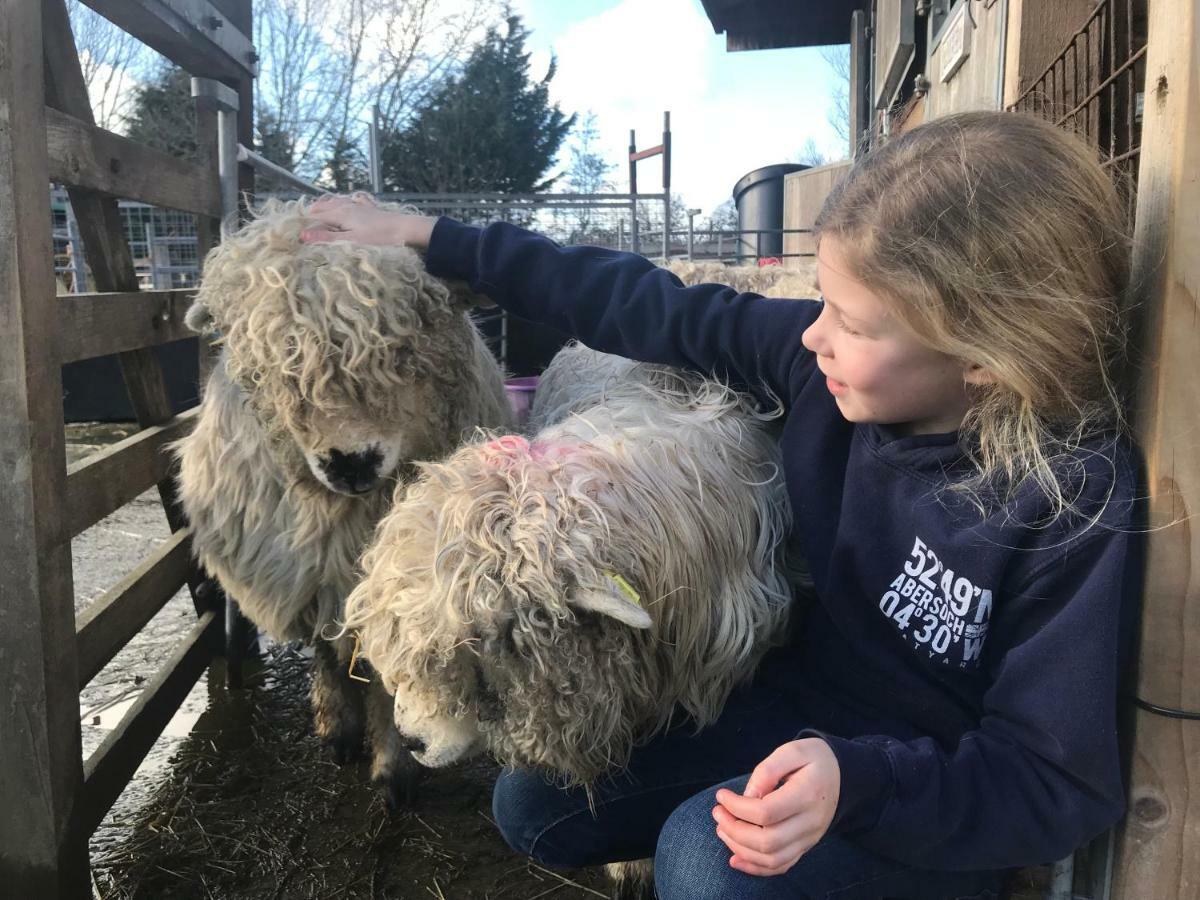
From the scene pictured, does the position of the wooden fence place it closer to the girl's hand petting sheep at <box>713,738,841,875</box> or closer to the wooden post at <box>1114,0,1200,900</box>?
the girl's hand petting sheep at <box>713,738,841,875</box>

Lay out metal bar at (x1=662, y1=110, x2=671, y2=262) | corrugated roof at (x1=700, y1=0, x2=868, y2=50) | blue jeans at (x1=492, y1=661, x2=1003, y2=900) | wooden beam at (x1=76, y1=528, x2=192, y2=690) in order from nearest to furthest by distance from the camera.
Result: blue jeans at (x1=492, y1=661, x2=1003, y2=900)
wooden beam at (x1=76, y1=528, x2=192, y2=690)
metal bar at (x1=662, y1=110, x2=671, y2=262)
corrugated roof at (x1=700, y1=0, x2=868, y2=50)

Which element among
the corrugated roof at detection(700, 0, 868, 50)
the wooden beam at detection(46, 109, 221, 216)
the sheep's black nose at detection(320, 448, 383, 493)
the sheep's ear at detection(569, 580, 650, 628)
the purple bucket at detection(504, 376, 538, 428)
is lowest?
the sheep's ear at detection(569, 580, 650, 628)

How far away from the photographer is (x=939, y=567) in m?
1.37

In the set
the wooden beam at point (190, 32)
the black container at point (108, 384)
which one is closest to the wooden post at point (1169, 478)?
the wooden beam at point (190, 32)

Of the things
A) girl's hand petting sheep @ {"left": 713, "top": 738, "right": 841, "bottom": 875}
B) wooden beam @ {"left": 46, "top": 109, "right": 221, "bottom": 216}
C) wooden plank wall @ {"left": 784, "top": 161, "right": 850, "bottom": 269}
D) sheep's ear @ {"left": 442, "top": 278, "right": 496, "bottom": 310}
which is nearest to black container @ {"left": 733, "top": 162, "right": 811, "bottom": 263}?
wooden plank wall @ {"left": 784, "top": 161, "right": 850, "bottom": 269}

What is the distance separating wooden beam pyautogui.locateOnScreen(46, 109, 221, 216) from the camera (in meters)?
2.05

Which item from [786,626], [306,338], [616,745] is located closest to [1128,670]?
[786,626]

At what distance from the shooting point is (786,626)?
1793 millimetres

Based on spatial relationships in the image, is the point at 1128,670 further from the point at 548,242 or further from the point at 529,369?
the point at 529,369

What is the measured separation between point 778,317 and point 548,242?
2.10 feet

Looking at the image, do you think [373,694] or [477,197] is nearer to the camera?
[373,694]

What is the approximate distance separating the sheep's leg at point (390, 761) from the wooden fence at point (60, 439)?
25.6 inches

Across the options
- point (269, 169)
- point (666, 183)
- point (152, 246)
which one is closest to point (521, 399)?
point (269, 169)

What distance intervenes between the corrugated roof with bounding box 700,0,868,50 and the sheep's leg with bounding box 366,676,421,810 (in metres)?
8.90
